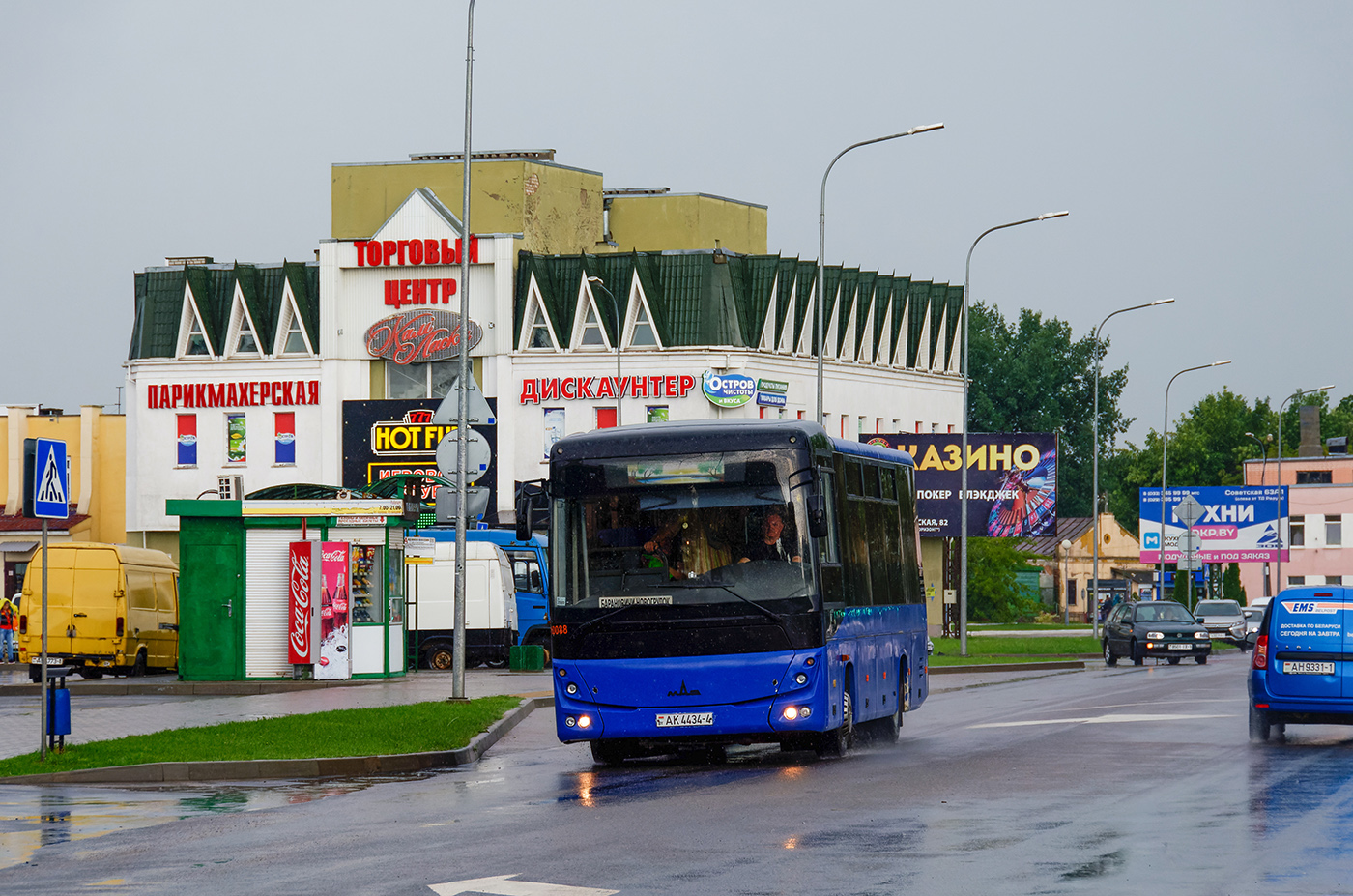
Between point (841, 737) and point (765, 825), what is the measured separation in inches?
239

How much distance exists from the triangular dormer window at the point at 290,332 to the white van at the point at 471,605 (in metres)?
33.2

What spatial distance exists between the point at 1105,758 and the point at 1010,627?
7639cm

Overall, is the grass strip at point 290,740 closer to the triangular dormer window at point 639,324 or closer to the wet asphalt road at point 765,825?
the wet asphalt road at point 765,825

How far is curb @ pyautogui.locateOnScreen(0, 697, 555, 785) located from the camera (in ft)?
56.5

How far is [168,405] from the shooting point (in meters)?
74.2

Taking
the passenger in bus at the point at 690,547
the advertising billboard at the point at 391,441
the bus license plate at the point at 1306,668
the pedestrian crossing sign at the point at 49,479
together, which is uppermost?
the advertising billboard at the point at 391,441

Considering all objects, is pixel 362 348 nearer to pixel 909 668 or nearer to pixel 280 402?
pixel 280 402

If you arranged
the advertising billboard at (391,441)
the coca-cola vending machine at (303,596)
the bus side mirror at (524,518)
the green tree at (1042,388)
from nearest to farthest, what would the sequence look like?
the bus side mirror at (524,518)
the coca-cola vending machine at (303,596)
the advertising billboard at (391,441)
the green tree at (1042,388)

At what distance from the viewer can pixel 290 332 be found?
7400 cm

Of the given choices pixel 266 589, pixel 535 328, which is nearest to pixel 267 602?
pixel 266 589

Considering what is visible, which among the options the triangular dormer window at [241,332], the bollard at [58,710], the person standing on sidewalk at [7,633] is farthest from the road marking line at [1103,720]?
the triangular dormer window at [241,332]

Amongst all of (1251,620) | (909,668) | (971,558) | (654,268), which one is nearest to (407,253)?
(654,268)

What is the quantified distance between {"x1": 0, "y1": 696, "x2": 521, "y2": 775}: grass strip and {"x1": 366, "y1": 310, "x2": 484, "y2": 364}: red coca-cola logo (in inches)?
1897

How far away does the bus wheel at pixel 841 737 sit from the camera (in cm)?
1878
